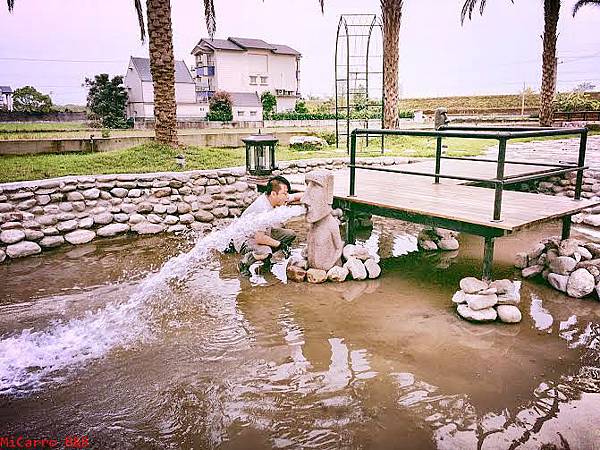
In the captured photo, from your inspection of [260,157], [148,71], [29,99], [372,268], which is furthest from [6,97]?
[372,268]

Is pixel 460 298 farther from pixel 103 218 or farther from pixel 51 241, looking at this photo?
pixel 51 241

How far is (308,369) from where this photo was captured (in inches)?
150

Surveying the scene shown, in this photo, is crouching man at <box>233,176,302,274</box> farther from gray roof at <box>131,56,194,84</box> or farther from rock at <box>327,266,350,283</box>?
gray roof at <box>131,56,194,84</box>

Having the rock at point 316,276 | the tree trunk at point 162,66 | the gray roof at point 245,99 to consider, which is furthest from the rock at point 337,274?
the gray roof at point 245,99

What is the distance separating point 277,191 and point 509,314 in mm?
3056

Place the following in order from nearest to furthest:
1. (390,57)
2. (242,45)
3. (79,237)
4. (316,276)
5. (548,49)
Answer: (316,276), (79,237), (390,57), (548,49), (242,45)

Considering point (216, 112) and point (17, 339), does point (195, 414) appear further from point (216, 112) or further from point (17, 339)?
point (216, 112)

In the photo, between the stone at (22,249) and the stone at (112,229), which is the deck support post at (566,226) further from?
the stone at (22,249)

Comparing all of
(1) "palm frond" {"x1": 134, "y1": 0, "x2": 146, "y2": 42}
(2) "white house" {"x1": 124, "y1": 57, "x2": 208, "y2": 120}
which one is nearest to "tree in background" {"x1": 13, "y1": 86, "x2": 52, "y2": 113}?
(2) "white house" {"x1": 124, "y1": 57, "x2": 208, "y2": 120}

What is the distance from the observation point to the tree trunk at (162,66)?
33.0 ft

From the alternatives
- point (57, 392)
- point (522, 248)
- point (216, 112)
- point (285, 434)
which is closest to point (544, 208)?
point (522, 248)

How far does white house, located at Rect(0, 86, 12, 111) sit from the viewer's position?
43844 millimetres

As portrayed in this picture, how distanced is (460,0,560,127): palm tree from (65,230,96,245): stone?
14.6m

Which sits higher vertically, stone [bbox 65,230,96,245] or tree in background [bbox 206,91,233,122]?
tree in background [bbox 206,91,233,122]
